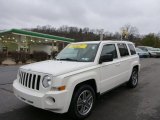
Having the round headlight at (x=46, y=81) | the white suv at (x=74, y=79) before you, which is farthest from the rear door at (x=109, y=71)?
the round headlight at (x=46, y=81)

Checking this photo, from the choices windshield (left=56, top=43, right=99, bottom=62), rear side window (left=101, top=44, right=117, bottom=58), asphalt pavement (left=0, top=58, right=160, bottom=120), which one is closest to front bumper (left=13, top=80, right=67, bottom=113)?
asphalt pavement (left=0, top=58, right=160, bottom=120)

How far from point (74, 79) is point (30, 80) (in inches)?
40.3

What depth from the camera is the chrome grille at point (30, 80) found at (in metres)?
4.39

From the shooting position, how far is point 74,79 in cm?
445

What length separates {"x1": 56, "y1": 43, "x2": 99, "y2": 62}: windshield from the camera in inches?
215

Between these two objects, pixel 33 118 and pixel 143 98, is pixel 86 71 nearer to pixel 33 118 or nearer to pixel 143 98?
pixel 33 118

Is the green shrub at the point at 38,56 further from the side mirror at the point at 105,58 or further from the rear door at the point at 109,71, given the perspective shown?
the side mirror at the point at 105,58

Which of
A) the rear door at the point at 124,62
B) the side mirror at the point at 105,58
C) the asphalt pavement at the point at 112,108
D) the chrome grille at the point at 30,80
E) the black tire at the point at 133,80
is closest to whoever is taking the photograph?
the chrome grille at the point at 30,80

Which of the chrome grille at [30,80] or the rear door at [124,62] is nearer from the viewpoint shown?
the chrome grille at [30,80]

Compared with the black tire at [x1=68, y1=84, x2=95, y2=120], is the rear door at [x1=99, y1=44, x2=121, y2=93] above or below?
above

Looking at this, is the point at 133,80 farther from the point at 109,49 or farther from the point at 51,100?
the point at 51,100

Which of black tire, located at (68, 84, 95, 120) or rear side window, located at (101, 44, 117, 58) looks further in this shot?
Answer: rear side window, located at (101, 44, 117, 58)

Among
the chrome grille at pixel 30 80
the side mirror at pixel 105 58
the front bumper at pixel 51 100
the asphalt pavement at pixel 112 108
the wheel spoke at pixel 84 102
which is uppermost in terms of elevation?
the side mirror at pixel 105 58

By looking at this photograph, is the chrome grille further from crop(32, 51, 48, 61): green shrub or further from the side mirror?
crop(32, 51, 48, 61): green shrub
